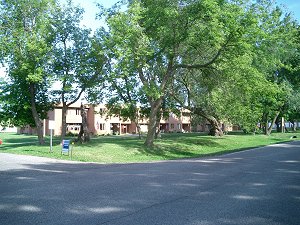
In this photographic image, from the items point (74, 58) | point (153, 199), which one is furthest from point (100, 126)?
point (153, 199)

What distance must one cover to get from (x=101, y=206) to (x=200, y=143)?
2545 centimetres

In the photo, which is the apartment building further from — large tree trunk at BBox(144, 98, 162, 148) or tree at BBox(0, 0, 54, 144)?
large tree trunk at BBox(144, 98, 162, 148)

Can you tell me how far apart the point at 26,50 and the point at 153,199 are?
2073cm

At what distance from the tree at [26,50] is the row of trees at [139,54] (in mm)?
79

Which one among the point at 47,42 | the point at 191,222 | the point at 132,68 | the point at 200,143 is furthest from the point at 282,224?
the point at 200,143

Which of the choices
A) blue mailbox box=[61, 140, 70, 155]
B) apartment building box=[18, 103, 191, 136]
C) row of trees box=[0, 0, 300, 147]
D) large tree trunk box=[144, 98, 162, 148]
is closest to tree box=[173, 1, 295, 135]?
row of trees box=[0, 0, 300, 147]

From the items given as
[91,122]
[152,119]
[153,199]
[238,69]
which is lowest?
[153,199]

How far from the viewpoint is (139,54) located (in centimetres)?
2156

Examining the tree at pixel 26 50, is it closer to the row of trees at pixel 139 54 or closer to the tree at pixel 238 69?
the row of trees at pixel 139 54

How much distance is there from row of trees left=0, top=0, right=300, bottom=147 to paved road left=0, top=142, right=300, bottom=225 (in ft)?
38.8

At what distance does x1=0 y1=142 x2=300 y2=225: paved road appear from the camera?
234 inches

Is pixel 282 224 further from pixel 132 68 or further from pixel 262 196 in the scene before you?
pixel 132 68

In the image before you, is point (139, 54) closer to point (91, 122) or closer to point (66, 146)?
point (66, 146)

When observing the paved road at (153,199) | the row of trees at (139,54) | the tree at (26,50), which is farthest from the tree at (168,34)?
the paved road at (153,199)
